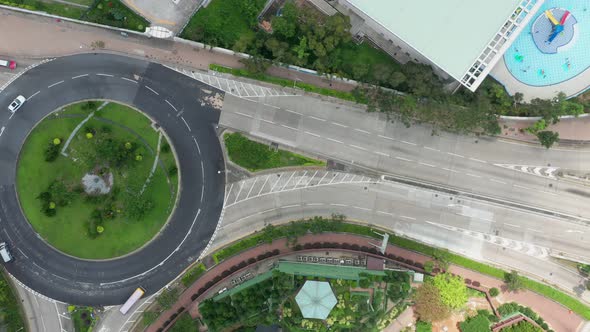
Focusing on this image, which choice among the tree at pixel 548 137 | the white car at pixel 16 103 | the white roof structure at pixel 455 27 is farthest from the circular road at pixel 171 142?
the tree at pixel 548 137

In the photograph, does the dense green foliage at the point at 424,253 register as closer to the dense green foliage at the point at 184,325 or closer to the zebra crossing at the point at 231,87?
the dense green foliage at the point at 184,325

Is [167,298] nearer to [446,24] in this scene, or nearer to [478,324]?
[478,324]

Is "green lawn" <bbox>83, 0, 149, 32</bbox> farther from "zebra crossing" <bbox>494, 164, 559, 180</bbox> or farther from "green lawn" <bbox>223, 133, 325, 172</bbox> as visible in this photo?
"zebra crossing" <bbox>494, 164, 559, 180</bbox>

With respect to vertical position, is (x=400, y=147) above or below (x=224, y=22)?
below

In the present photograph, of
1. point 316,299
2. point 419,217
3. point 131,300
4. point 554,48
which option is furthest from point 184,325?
point 554,48

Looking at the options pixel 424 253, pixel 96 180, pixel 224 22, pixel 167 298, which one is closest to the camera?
pixel 167 298

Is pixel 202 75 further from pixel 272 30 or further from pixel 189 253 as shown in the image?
pixel 189 253
